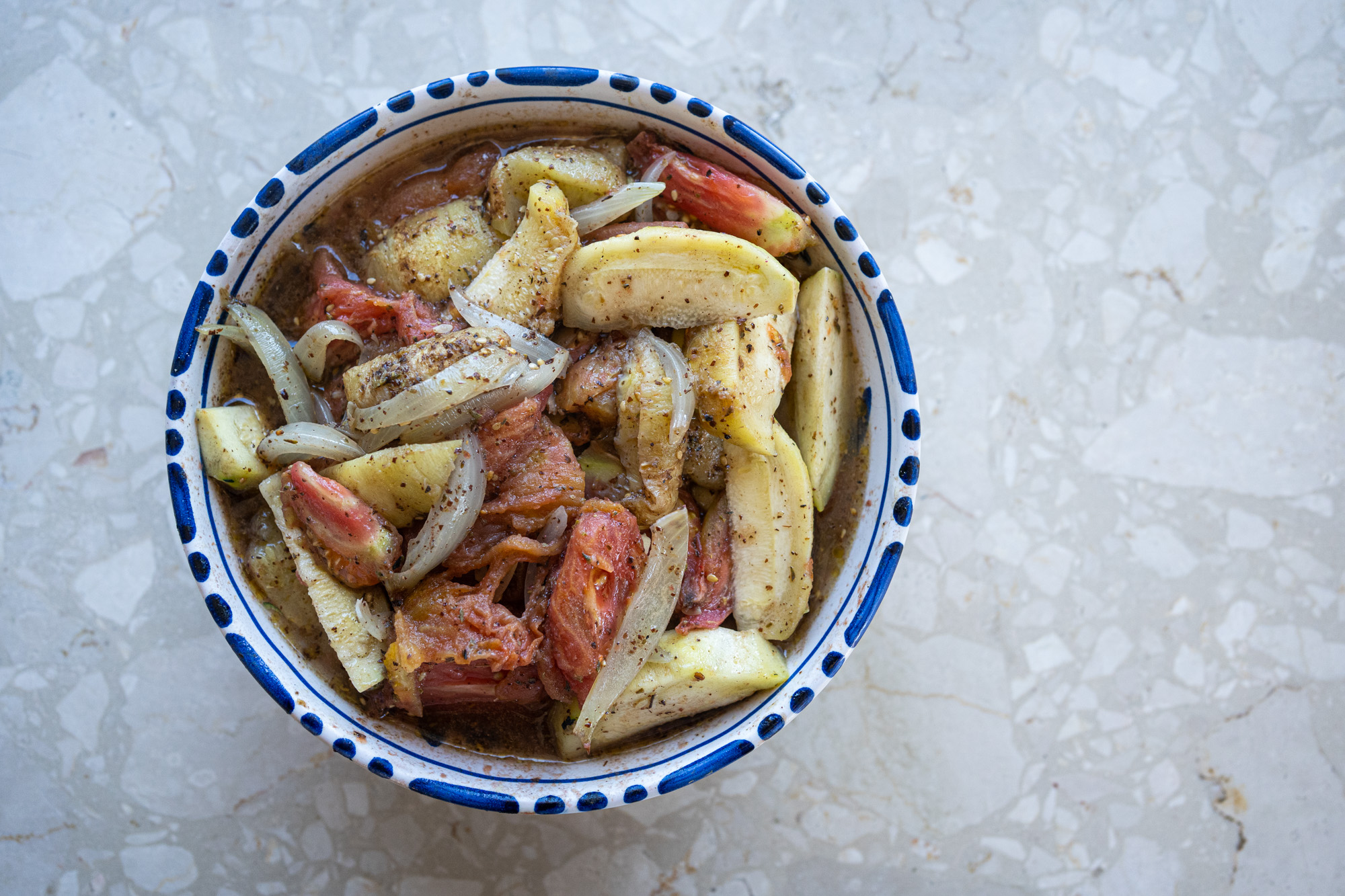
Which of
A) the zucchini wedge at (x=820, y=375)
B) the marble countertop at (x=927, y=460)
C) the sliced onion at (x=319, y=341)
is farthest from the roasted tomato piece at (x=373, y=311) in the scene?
the zucchini wedge at (x=820, y=375)

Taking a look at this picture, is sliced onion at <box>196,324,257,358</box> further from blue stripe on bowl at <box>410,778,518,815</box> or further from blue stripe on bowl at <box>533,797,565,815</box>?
blue stripe on bowl at <box>533,797,565,815</box>

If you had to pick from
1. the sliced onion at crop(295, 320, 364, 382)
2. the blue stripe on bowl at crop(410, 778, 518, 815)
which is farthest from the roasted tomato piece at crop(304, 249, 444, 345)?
the blue stripe on bowl at crop(410, 778, 518, 815)

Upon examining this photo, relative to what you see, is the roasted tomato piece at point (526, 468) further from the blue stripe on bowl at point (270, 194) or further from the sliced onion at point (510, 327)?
the blue stripe on bowl at point (270, 194)

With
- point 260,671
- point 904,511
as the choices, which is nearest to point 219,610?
point 260,671

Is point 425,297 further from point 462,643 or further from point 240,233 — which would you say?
point 462,643

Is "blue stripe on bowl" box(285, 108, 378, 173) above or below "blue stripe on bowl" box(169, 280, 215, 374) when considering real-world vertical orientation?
above

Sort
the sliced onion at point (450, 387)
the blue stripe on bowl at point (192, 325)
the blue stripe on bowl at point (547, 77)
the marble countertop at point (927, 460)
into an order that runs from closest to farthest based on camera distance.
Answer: the sliced onion at point (450, 387) < the blue stripe on bowl at point (192, 325) < the blue stripe on bowl at point (547, 77) < the marble countertop at point (927, 460)

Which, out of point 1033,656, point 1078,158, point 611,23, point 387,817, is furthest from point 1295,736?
point 611,23
